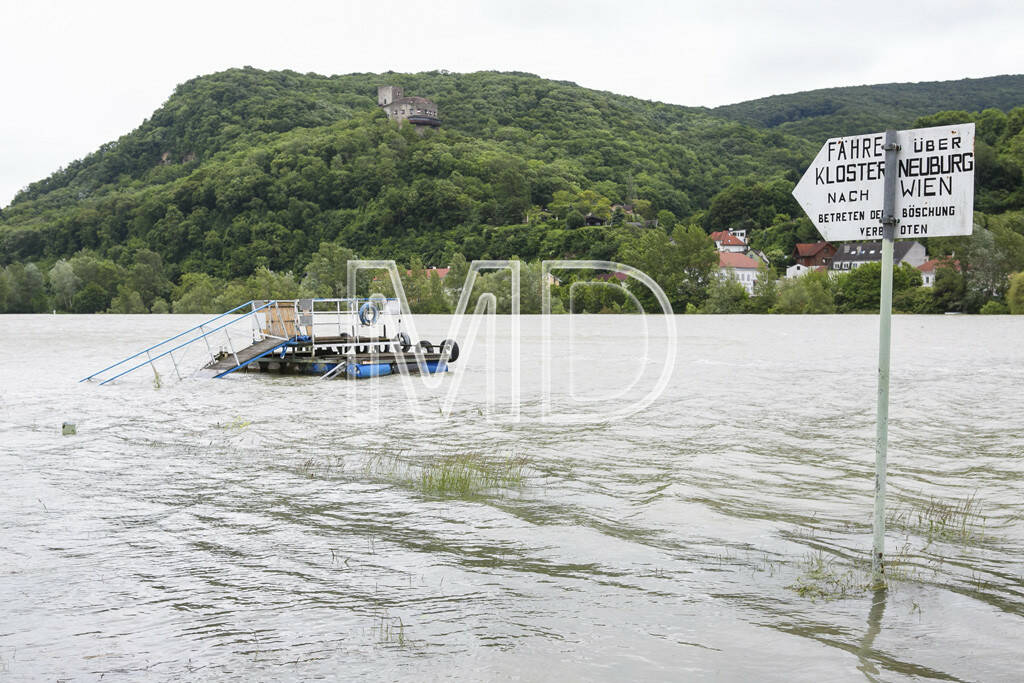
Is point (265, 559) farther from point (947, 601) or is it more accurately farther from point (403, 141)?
point (403, 141)

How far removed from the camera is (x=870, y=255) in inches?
5625

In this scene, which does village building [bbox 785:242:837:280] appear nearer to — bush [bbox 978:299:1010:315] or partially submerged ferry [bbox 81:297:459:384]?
bush [bbox 978:299:1010:315]

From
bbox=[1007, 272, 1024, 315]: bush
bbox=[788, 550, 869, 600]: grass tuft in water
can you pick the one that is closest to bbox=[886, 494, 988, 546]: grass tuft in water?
bbox=[788, 550, 869, 600]: grass tuft in water

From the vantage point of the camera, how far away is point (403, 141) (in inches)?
6885

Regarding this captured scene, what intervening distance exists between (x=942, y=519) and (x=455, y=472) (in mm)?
6470

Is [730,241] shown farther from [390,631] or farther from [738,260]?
[390,631]

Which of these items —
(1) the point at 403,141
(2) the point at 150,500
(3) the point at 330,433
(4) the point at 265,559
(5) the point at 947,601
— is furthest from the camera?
(1) the point at 403,141

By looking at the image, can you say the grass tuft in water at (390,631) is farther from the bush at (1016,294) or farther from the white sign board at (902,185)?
the bush at (1016,294)

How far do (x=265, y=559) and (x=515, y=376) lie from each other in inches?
915

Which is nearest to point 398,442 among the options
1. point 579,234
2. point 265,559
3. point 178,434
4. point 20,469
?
point 178,434

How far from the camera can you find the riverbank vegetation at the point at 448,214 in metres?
111

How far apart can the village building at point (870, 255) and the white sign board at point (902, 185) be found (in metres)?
133

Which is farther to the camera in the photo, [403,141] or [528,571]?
[403,141]

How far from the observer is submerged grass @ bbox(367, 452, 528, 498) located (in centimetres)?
1215
